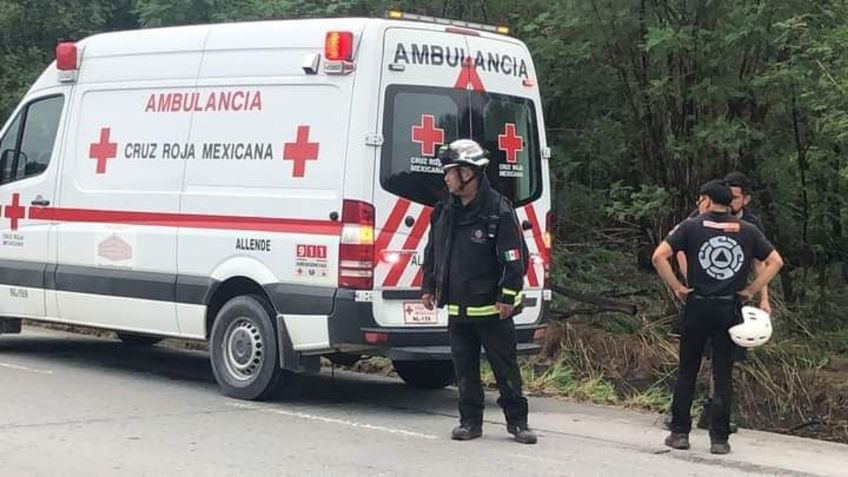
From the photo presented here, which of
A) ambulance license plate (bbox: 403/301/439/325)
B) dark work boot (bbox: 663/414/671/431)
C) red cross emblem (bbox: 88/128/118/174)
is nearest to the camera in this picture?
dark work boot (bbox: 663/414/671/431)

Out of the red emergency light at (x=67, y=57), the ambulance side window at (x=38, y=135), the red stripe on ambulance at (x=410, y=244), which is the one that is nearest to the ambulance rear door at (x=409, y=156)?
the red stripe on ambulance at (x=410, y=244)

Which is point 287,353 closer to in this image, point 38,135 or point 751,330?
point 751,330

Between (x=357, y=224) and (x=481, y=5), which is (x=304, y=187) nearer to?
(x=357, y=224)

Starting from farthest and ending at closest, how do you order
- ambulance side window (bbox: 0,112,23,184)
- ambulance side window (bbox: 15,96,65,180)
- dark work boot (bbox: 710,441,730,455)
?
ambulance side window (bbox: 0,112,23,184), ambulance side window (bbox: 15,96,65,180), dark work boot (bbox: 710,441,730,455)

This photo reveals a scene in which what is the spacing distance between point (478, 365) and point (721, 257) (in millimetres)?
1735

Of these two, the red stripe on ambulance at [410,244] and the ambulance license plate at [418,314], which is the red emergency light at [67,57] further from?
the ambulance license plate at [418,314]

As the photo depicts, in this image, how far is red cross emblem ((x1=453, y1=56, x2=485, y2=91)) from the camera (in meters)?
8.44

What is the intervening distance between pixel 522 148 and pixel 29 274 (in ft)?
15.1

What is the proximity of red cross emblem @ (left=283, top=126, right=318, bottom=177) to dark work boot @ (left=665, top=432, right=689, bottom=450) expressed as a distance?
3156 mm

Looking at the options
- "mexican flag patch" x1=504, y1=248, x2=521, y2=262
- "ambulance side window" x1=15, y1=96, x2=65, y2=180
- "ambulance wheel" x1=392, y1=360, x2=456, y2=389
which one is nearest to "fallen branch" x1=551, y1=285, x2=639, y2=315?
"ambulance wheel" x1=392, y1=360, x2=456, y2=389

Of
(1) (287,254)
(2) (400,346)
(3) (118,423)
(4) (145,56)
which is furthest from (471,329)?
(4) (145,56)

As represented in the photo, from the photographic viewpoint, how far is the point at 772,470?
6.85 metres

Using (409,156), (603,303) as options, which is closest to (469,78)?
(409,156)

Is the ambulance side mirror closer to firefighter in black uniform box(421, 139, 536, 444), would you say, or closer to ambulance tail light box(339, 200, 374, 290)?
ambulance tail light box(339, 200, 374, 290)
